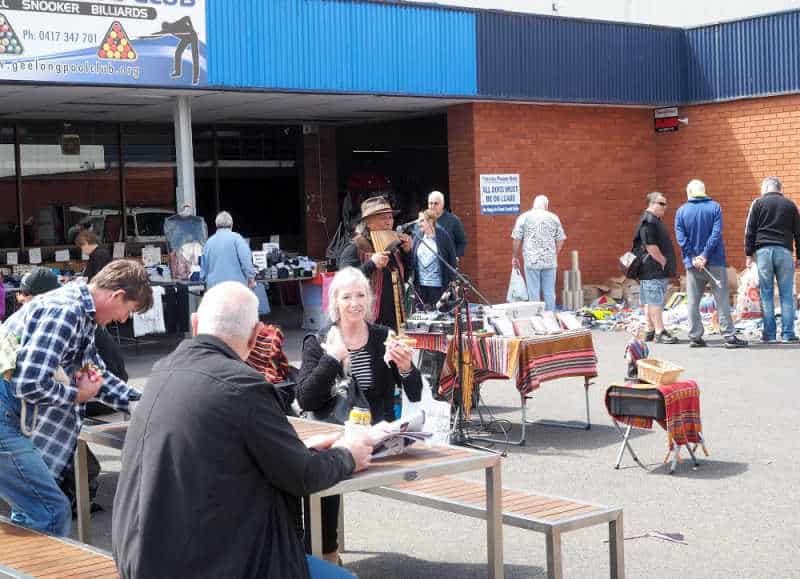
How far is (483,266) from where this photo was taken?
19.5 metres

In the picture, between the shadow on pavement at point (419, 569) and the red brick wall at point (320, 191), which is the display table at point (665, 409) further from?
the red brick wall at point (320, 191)

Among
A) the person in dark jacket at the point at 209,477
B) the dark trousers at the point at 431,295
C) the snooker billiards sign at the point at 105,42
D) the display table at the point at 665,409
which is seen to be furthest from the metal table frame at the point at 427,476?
the snooker billiards sign at the point at 105,42

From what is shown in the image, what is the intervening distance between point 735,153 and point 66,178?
12.0 meters

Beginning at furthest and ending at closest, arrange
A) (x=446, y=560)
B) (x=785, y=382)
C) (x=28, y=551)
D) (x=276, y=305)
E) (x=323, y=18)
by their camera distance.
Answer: (x=276, y=305) < (x=323, y=18) < (x=785, y=382) < (x=446, y=560) < (x=28, y=551)

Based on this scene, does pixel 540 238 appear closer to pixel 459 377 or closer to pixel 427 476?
pixel 459 377

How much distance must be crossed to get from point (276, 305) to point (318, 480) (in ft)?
65.0

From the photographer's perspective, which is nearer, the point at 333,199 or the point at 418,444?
the point at 418,444

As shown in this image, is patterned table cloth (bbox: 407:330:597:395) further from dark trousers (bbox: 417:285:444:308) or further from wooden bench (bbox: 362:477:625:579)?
wooden bench (bbox: 362:477:625:579)

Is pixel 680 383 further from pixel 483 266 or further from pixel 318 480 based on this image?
pixel 483 266

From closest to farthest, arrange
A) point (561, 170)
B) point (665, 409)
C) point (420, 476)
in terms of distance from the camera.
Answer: point (420, 476) < point (665, 409) < point (561, 170)

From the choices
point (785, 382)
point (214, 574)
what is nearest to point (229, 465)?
point (214, 574)

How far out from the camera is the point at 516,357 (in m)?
9.14

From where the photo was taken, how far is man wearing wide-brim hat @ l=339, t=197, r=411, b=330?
10.3 m

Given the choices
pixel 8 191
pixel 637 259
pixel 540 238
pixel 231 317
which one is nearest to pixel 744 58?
pixel 540 238
